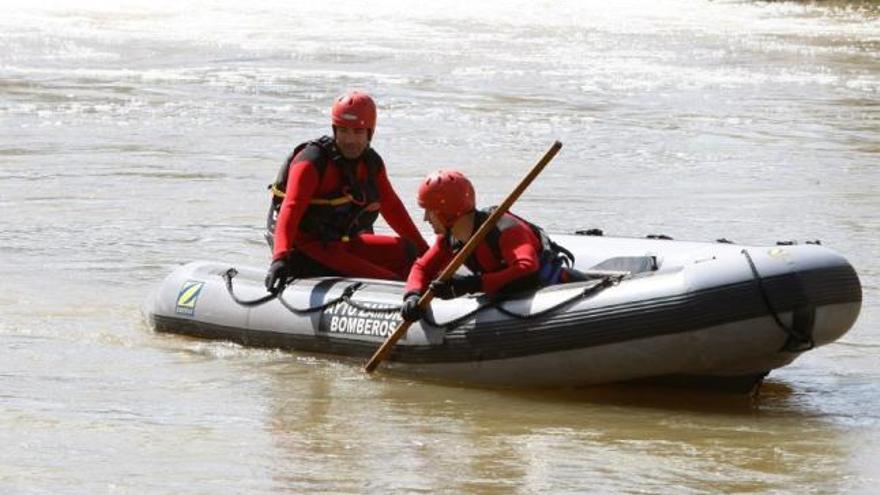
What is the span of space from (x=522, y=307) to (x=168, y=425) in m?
1.49

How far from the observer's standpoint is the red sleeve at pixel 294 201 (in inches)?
328

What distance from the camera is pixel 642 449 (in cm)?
682

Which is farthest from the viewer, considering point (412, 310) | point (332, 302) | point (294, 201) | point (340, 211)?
point (340, 211)

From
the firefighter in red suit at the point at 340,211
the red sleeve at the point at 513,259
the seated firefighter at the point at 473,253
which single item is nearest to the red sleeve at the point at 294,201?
the firefighter in red suit at the point at 340,211

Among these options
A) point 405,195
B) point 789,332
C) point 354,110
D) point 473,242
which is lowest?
point 405,195

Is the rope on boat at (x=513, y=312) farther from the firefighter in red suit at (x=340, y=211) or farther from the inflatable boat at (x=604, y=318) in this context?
the firefighter in red suit at (x=340, y=211)

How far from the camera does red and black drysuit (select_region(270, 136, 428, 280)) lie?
27.6 feet

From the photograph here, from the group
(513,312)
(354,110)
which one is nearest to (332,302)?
(354,110)

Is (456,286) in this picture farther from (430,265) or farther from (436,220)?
(436,220)

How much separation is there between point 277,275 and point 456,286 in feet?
3.23

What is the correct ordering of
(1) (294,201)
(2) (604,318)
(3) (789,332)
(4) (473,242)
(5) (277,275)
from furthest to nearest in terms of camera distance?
(1) (294,201)
(5) (277,275)
(4) (473,242)
(2) (604,318)
(3) (789,332)

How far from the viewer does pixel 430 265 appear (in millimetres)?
7766

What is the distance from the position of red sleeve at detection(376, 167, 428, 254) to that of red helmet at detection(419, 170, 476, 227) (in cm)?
114

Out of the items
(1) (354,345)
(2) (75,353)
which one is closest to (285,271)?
(1) (354,345)
